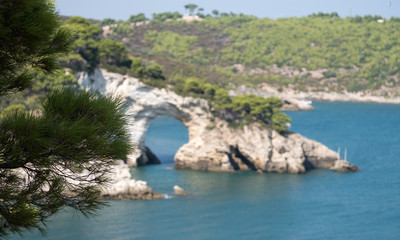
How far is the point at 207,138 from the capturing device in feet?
127

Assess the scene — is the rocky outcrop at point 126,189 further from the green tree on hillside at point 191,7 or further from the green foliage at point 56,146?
the green tree on hillside at point 191,7

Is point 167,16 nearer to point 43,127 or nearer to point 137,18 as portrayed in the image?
point 137,18

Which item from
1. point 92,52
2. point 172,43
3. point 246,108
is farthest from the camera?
point 172,43

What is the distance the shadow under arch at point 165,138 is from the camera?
1780 inches

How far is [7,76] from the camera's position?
21.2ft

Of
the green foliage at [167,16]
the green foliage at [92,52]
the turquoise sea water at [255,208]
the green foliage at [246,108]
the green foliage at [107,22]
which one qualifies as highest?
the green foliage at [167,16]

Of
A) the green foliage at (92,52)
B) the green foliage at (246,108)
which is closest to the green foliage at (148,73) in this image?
the green foliage at (92,52)

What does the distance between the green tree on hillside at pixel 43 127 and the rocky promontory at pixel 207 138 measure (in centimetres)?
3131

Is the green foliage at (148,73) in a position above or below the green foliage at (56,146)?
above

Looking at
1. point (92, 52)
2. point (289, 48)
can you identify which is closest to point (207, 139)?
point (92, 52)

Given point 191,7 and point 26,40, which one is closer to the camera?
point 26,40

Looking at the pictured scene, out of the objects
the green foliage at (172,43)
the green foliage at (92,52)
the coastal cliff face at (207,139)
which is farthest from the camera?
the green foliage at (172,43)

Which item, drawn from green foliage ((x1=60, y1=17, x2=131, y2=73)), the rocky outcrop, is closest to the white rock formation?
the rocky outcrop

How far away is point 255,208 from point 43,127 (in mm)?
26117
